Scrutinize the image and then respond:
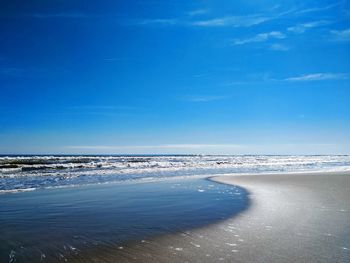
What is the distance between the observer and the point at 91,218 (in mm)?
8055

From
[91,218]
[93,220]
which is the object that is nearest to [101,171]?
[91,218]

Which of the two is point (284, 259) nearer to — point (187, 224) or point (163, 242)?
point (163, 242)

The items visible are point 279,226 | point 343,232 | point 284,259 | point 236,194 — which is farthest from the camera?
point 236,194

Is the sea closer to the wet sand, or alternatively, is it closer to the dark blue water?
the dark blue water

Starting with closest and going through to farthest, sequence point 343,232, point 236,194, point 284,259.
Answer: point 284,259, point 343,232, point 236,194

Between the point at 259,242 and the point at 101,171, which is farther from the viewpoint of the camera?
the point at 101,171

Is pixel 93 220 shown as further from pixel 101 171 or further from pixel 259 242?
pixel 101 171

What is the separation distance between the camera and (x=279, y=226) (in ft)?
22.5

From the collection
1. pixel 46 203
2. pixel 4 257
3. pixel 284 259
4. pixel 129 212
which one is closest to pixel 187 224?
pixel 129 212

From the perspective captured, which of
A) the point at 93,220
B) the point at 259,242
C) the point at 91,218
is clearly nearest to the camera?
the point at 259,242

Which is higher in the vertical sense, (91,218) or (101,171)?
(91,218)

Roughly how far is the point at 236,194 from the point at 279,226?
237 inches

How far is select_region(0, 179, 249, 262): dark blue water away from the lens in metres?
5.64

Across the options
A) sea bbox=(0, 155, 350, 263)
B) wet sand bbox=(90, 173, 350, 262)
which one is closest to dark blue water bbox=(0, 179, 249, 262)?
sea bbox=(0, 155, 350, 263)
